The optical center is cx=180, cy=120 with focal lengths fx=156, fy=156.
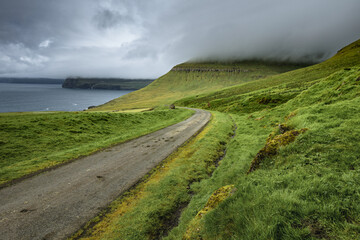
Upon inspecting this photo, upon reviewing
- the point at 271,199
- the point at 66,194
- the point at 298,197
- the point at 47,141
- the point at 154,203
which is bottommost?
the point at 154,203

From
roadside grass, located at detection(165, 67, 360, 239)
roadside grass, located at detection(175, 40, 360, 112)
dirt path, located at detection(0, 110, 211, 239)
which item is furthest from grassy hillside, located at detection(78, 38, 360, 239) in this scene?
roadside grass, located at detection(175, 40, 360, 112)

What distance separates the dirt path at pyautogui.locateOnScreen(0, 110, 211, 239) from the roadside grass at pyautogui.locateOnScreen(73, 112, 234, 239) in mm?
766

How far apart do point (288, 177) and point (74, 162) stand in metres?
14.0

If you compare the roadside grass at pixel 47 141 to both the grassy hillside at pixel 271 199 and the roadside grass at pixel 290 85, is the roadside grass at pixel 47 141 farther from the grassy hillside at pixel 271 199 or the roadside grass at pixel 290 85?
the roadside grass at pixel 290 85

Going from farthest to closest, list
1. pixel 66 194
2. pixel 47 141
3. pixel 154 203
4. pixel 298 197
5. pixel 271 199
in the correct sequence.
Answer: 1. pixel 47 141
2. pixel 66 194
3. pixel 154 203
4. pixel 271 199
5. pixel 298 197

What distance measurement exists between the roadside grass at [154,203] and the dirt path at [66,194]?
2.51 feet

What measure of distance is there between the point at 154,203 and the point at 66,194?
479 cm

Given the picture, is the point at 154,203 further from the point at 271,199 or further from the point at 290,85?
the point at 290,85

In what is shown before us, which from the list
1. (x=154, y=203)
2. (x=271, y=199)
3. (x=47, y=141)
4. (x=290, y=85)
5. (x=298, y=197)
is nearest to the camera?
(x=298, y=197)

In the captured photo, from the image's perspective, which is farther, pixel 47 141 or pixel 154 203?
pixel 47 141

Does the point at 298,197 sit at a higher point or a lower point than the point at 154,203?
higher

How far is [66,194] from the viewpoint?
821cm

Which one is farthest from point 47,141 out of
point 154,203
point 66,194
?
A: point 154,203

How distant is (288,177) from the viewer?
18.4 ft
